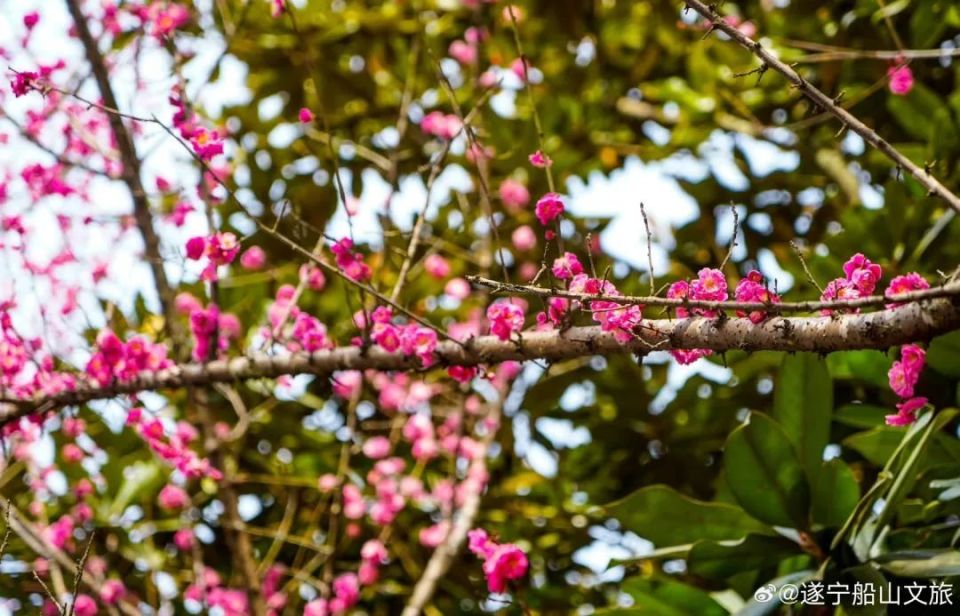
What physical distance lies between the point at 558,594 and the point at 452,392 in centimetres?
78

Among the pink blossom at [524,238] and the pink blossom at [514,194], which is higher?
the pink blossom at [514,194]

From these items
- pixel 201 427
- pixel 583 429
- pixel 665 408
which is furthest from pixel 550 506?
pixel 201 427

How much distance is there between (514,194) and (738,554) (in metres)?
1.45

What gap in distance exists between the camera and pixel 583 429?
255 centimetres

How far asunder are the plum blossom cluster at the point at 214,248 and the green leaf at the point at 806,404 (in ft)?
2.94

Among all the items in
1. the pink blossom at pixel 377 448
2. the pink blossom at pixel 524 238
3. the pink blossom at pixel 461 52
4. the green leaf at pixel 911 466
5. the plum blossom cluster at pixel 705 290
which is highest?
the pink blossom at pixel 461 52

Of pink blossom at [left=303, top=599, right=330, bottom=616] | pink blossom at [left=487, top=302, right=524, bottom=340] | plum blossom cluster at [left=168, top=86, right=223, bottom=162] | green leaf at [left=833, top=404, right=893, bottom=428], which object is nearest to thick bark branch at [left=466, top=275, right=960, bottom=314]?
pink blossom at [left=487, top=302, right=524, bottom=340]

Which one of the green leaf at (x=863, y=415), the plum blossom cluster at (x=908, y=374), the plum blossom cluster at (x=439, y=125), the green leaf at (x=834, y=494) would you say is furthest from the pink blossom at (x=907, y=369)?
the plum blossom cluster at (x=439, y=125)

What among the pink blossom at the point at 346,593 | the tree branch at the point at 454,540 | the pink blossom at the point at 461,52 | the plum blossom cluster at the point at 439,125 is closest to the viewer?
the tree branch at the point at 454,540

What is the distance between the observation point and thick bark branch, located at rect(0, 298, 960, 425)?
93 cm

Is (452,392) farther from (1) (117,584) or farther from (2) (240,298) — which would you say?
(1) (117,584)

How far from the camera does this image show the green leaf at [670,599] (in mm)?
1564

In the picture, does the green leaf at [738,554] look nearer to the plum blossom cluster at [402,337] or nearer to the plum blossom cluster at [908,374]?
the plum blossom cluster at [908,374]

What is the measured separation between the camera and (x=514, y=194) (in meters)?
2.72
